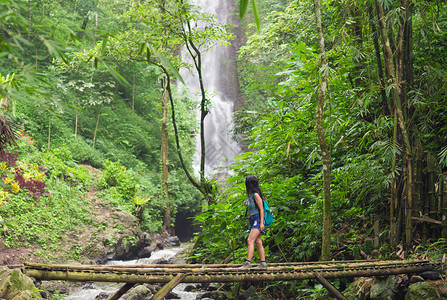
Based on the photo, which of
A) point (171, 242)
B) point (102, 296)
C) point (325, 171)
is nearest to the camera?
point (325, 171)

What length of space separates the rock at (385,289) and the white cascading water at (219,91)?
18.1m

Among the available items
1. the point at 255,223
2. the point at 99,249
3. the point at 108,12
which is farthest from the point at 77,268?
the point at 108,12

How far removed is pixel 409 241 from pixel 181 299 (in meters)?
4.03

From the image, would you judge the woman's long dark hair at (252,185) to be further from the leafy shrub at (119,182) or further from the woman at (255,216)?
the leafy shrub at (119,182)

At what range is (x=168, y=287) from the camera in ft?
10.6

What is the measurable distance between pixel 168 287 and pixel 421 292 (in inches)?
88.0

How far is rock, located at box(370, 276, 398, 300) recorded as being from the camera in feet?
11.1

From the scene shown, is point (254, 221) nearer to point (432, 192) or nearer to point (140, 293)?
point (432, 192)

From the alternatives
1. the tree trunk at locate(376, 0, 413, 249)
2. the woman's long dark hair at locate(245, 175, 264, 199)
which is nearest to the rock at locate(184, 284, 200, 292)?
the woman's long dark hair at locate(245, 175, 264, 199)

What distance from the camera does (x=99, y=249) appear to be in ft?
33.2

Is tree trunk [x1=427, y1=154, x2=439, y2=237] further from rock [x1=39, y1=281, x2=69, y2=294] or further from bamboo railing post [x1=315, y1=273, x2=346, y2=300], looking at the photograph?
rock [x1=39, y1=281, x2=69, y2=294]

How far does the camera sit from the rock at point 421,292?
3.06m

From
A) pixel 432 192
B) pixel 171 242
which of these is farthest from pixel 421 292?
pixel 171 242

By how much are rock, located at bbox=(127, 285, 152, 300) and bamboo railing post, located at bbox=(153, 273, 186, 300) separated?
10.1ft
